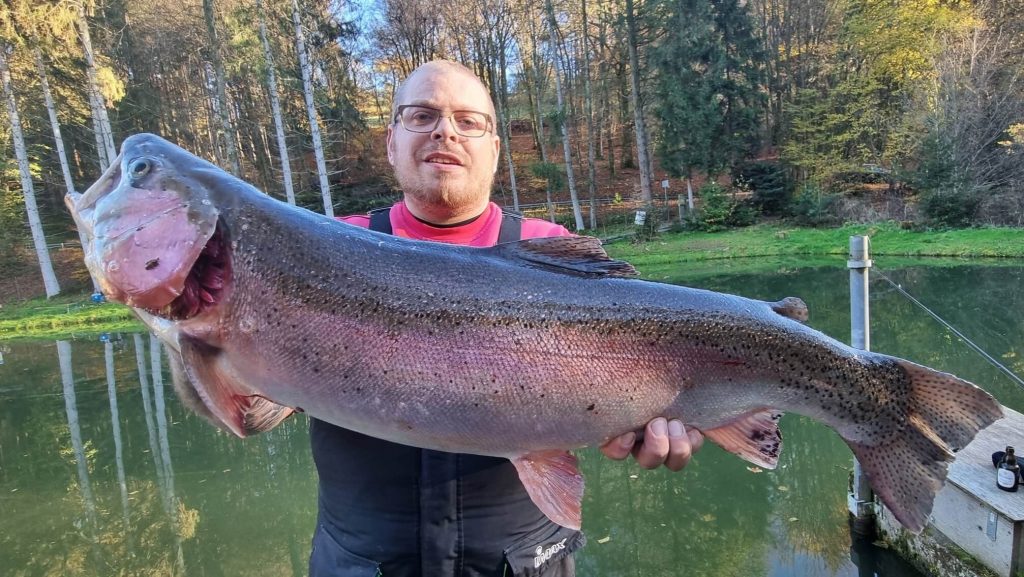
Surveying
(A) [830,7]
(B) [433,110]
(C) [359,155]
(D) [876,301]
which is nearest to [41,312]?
(C) [359,155]

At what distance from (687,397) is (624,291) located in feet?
1.57

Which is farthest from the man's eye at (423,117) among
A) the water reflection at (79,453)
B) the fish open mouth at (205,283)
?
the water reflection at (79,453)

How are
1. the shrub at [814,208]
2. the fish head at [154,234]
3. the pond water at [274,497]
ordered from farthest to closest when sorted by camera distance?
the shrub at [814,208] → the pond water at [274,497] → the fish head at [154,234]

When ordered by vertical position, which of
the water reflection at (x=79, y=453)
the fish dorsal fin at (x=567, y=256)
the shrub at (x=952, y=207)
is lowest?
the water reflection at (x=79, y=453)

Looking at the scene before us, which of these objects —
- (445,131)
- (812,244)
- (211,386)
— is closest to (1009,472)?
(445,131)

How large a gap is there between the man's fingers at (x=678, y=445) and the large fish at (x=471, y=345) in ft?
0.22

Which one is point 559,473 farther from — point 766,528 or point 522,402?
point 766,528

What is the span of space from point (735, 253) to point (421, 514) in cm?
2191

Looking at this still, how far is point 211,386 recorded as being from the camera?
204cm

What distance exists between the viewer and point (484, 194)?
286 centimetres

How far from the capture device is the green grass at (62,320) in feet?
59.5

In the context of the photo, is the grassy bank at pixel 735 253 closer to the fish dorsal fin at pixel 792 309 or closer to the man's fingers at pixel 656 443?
the fish dorsal fin at pixel 792 309

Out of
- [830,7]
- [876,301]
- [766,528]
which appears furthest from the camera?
[830,7]

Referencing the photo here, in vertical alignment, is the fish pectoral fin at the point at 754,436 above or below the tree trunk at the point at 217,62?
below
